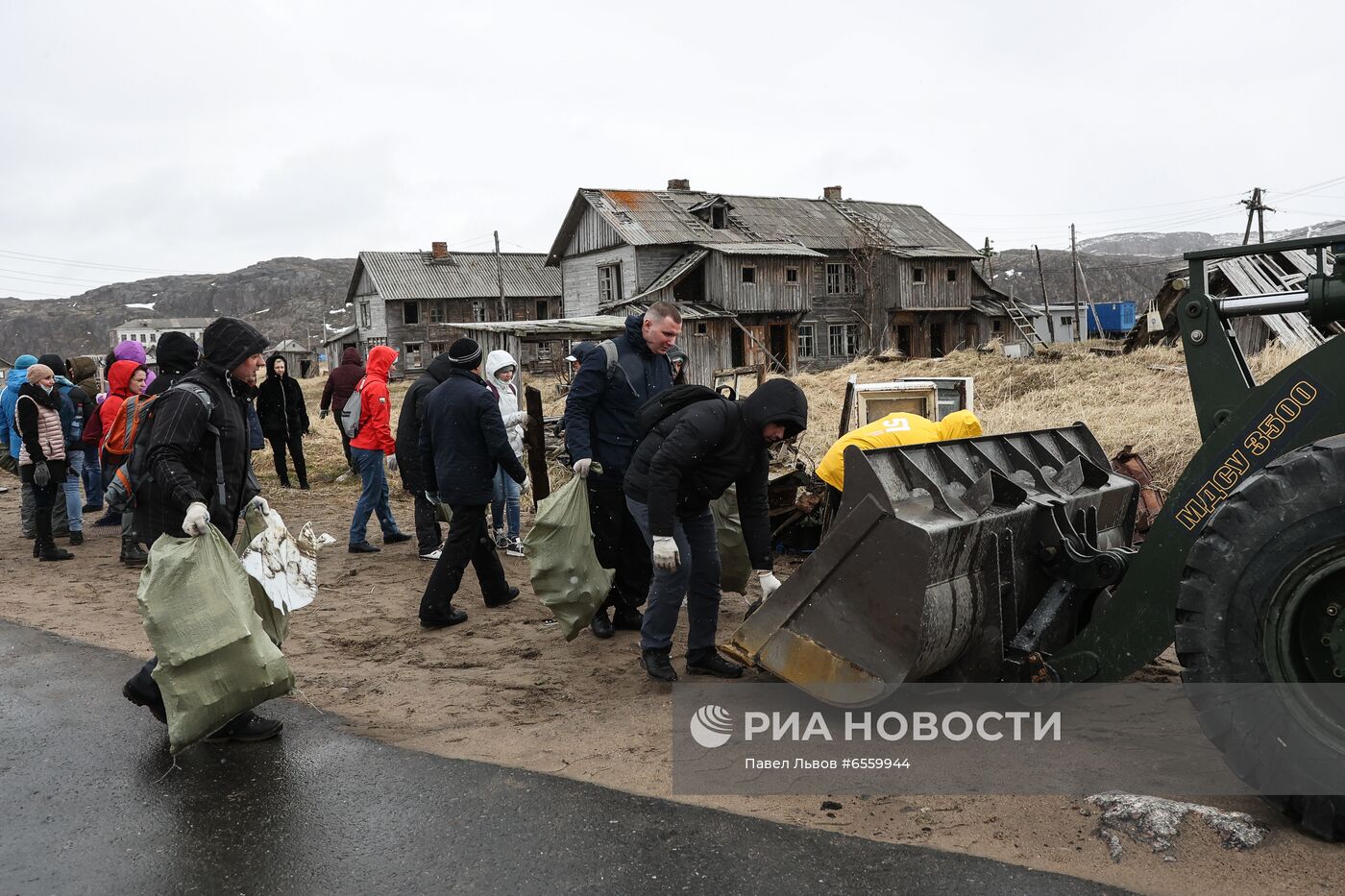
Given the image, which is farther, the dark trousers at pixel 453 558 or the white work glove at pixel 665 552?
the dark trousers at pixel 453 558

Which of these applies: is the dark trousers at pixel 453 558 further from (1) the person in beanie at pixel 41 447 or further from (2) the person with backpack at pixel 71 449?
(2) the person with backpack at pixel 71 449

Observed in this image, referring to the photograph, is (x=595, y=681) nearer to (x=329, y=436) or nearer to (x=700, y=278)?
(x=329, y=436)

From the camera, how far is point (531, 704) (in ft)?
15.3

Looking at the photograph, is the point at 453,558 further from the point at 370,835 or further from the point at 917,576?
the point at 917,576

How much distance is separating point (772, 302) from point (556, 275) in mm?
21605

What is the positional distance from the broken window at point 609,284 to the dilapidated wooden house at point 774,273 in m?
0.06

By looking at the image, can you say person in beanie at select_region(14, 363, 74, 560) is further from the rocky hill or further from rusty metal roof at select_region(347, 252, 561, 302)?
the rocky hill

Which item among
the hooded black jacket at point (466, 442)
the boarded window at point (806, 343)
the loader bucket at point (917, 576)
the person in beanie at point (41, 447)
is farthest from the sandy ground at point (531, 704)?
the boarded window at point (806, 343)

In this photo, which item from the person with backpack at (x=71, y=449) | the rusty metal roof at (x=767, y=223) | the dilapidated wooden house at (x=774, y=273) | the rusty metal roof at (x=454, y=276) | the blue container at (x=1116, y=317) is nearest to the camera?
the person with backpack at (x=71, y=449)

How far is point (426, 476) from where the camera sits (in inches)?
261

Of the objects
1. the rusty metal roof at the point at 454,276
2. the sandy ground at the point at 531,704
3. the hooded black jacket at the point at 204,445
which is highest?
the rusty metal roof at the point at 454,276

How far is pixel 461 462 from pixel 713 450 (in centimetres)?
228

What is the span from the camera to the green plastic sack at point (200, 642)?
151 inches

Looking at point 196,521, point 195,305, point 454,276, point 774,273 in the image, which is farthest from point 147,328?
point 196,521
